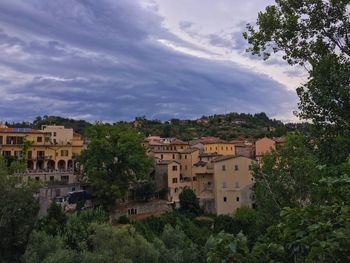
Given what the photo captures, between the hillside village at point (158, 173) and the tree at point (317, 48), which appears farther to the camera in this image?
the hillside village at point (158, 173)

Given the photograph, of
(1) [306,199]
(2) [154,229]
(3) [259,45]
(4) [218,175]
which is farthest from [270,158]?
(4) [218,175]

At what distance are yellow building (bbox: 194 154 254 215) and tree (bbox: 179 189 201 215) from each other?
2250 mm

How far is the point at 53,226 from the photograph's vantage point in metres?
27.5

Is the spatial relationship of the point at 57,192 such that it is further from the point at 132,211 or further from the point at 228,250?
the point at 228,250

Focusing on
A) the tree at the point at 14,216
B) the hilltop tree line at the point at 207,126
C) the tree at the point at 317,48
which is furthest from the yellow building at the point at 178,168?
the tree at the point at 317,48

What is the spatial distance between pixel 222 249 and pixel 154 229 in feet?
102

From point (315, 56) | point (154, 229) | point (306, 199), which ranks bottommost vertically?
point (154, 229)

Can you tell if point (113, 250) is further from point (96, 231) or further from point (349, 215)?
point (349, 215)

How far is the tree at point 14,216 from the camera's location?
81.5 feet

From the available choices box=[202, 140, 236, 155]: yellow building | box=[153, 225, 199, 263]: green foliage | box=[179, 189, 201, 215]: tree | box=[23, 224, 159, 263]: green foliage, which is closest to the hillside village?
box=[179, 189, 201, 215]: tree

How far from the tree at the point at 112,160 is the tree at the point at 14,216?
10.3 metres

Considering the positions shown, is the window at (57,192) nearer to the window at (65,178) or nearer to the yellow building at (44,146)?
the window at (65,178)

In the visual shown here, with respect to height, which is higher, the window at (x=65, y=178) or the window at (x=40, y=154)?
the window at (x=40, y=154)

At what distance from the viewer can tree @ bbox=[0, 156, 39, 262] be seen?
81.5 feet
